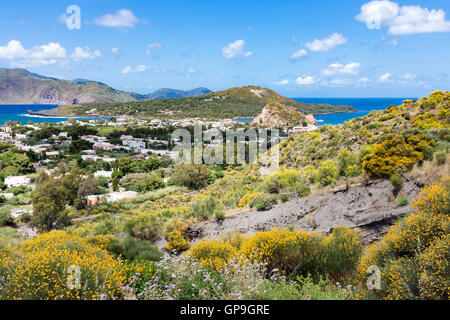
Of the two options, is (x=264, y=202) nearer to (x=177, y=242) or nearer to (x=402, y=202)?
(x=177, y=242)

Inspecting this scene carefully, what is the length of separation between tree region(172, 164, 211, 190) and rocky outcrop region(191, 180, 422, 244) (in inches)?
783

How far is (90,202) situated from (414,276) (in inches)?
1069

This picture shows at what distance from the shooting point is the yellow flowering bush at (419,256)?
3463 mm

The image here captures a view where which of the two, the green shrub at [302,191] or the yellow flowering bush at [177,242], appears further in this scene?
the green shrub at [302,191]

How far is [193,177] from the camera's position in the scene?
30453mm

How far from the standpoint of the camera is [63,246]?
4.31 m

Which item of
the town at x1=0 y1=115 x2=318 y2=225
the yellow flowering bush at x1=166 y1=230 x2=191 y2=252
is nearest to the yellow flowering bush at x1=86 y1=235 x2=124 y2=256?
the yellow flowering bush at x1=166 y1=230 x2=191 y2=252

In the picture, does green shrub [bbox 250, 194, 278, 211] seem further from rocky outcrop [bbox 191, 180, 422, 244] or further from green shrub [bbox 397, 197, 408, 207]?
green shrub [bbox 397, 197, 408, 207]

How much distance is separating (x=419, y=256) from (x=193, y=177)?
27110mm

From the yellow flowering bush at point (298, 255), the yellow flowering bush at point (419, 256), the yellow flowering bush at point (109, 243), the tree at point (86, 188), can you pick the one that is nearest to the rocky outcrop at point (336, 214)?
the yellow flowering bush at point (419, 256)

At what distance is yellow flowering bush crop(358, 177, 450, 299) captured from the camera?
11.4 ft

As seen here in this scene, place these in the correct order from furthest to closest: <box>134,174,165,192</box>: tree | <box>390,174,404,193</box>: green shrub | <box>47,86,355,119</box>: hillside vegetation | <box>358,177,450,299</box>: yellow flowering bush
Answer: <box>47,86,355,119</box>: hillside vegetation < <box>134,174,165,192</box>: tree < <box>390,174,404,193</box>: green shrub < <box>358,177,450,299</box>: yellow flowering bush

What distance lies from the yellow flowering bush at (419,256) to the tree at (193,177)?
25906mm

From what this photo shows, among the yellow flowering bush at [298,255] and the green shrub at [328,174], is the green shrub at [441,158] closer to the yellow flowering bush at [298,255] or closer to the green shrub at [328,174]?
the green shrub at [328,174]
